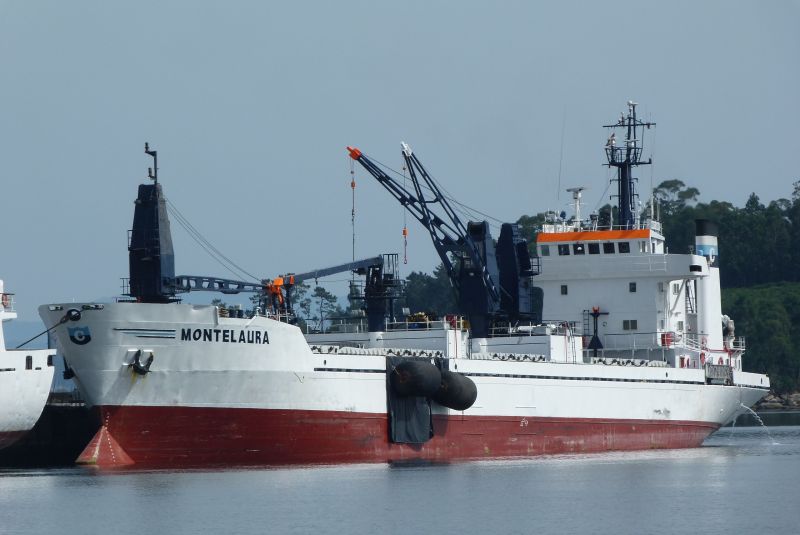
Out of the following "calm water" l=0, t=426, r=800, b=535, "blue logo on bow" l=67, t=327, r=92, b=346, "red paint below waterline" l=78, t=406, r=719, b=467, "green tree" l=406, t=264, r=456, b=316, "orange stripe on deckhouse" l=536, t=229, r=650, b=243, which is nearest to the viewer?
"calm water" l=0, t=426, r=800, b=535

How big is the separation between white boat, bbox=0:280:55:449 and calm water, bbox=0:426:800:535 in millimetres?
1527

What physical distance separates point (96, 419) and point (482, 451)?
1316 centimetres

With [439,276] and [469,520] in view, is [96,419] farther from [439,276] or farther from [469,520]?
[439,276]

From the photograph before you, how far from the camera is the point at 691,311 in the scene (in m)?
64.7

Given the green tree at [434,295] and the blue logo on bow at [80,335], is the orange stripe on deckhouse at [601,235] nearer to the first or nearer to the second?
the blue logo on bow at [80,335]

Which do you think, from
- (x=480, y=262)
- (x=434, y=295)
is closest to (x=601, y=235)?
(x=480, y=262)

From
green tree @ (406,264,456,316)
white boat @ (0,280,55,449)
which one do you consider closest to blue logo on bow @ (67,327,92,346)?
white boat @ (0,280,55,449)

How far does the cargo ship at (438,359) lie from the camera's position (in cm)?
4719

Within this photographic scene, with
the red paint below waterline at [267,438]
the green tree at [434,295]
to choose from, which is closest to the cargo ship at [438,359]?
the red paint below waterline at [267,438]

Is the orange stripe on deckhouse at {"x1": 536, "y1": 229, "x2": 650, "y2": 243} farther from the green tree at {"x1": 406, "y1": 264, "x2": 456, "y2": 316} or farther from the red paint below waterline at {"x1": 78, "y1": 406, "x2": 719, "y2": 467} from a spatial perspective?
the green tree at {"x1": 406, "y1": 264, "x2": 456, "y2": 316}

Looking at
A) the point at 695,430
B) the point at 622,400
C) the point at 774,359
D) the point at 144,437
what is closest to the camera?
the point at 144,437

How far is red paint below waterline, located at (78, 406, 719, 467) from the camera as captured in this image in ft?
155

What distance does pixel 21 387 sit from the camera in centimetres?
4966

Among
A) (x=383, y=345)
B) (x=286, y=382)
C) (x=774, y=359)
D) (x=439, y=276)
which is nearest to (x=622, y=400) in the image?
(x=383, y=345)
